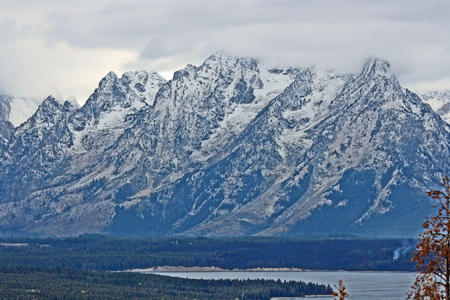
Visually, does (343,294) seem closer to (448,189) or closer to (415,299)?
(415,299)

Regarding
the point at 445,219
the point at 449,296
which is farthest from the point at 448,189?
the point at 449,296

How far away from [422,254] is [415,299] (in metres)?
4.72

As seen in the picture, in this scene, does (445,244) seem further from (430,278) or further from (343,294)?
(343,294)

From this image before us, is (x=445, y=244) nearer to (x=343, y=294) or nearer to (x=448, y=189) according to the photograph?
(x=448, y=189)

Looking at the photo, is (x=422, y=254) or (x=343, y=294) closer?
(x=422, y=254)

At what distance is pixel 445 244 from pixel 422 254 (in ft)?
7.72

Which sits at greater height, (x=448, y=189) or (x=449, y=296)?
(x=448, y=189)

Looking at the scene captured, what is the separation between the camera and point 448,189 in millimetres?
61188

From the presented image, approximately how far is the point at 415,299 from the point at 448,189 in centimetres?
689

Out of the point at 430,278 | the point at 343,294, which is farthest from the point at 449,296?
the point at 343,294

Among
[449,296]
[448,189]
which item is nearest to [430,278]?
[449,296]

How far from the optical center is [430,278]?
6200 centimetres

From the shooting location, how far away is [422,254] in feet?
194

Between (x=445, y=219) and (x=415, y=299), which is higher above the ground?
(x=445, y=219)
